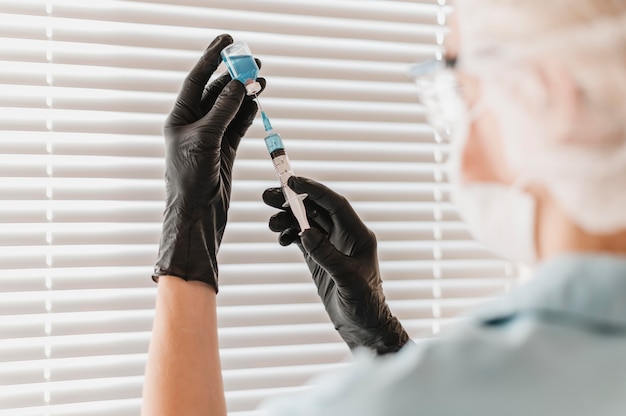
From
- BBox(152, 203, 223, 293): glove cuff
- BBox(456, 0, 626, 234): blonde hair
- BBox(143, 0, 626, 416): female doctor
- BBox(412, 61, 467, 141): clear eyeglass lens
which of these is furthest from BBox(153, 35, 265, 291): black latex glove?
BBox(456, 0, 626, 234): blonde hair

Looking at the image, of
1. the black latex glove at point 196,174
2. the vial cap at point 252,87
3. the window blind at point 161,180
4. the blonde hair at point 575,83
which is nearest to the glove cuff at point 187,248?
the black latex glove at point 196,174

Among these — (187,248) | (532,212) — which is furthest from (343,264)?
(532,212)

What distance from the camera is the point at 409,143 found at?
1.58 meters

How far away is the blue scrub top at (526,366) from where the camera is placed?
2.14ft

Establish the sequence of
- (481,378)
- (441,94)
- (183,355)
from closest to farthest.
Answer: (481,378), (441,94), (183,355)

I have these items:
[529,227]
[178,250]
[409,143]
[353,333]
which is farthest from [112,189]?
[529,227]

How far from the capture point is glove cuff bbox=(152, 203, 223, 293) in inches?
47.8

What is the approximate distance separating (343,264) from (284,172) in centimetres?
20

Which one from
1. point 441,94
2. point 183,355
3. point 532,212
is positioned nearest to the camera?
point 532,212

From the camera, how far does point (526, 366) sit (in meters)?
0.66

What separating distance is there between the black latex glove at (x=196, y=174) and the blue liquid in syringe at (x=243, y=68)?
18 millimetres

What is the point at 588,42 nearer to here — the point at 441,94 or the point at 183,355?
the point at 441,94

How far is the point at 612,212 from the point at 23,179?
3.16 ft

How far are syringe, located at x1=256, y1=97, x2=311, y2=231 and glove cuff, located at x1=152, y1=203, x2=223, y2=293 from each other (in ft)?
0.47
